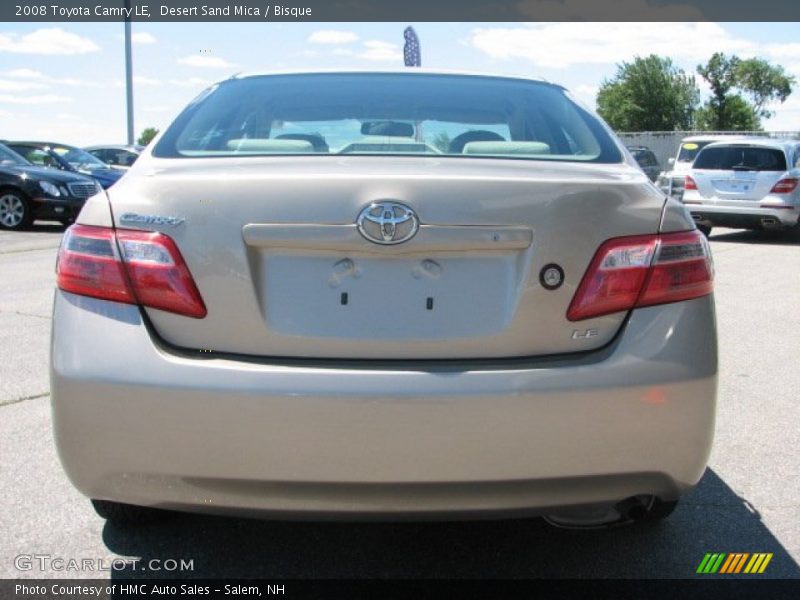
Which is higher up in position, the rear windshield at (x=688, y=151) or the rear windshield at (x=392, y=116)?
the rear windshield at (x=392, y=116)

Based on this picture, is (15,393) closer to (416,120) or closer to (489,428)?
(416,120)

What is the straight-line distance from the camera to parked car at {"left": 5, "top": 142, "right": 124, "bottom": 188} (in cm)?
1903

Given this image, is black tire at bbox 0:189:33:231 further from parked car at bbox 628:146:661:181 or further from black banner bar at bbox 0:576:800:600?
black banner bar at bbox 0:576:800:600

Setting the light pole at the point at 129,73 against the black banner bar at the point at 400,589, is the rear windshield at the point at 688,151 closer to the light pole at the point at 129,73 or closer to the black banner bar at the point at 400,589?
the light pole at the point at 129,73

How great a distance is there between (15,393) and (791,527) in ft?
12.3

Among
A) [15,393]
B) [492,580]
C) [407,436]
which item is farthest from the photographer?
[15,393]

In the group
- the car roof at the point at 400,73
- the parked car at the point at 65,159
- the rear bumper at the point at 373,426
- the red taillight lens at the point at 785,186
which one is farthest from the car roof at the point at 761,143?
the rear bumper at the point at 373,426

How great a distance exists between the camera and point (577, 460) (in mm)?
2420

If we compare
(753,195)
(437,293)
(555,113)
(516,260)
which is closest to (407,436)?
(437,293)

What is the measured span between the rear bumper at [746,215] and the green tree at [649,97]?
241 feet

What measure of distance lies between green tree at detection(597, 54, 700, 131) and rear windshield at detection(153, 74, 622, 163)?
85.7m

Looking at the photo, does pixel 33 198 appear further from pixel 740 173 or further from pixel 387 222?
pixel 387 222

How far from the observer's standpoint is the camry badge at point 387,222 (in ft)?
7.93

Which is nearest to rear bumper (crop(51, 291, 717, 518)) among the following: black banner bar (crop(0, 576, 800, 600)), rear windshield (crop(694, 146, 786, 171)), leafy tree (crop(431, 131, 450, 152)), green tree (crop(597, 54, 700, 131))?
black banner bar (crop(0, 576, 800, 600))
